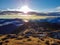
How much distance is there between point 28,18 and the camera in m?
93.6

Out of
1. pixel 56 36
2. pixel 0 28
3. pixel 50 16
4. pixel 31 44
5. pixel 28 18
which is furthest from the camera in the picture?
pixel 50 16

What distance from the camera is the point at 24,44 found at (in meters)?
30.3

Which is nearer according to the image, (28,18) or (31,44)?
(31,44)

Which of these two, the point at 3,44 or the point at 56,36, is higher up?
the point at 3,44

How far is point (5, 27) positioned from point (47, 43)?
117 ft

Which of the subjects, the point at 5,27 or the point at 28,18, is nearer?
the point at 5,27

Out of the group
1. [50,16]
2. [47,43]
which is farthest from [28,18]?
[47,43]

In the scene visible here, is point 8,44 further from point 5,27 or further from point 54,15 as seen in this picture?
point 54,15

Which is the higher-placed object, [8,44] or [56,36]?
[8,44]

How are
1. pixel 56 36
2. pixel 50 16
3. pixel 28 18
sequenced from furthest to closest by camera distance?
pixel 50 16, pixel 28 18, pixel 56 36

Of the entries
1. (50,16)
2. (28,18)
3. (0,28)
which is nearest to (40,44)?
(0,28)

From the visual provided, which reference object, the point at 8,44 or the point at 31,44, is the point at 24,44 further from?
the point at 8,44

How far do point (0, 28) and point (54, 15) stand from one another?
5365 cm

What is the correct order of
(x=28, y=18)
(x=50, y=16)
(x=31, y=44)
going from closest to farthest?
(x=31, y=44), (x=28, y=18), (x=50, y=16)
